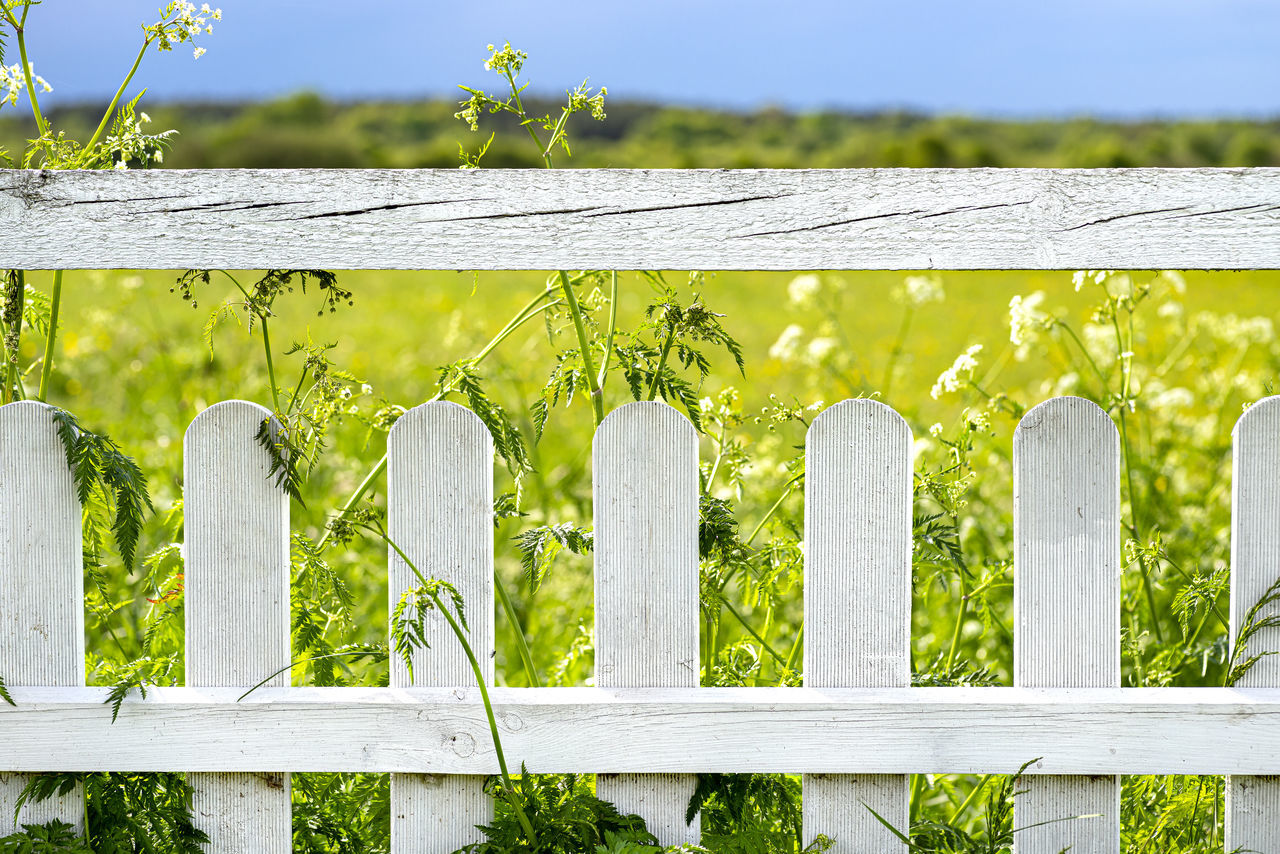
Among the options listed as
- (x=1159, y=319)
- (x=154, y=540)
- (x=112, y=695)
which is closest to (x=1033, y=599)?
(x=112, y=695)

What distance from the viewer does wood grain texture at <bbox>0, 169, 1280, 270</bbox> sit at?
1313mm

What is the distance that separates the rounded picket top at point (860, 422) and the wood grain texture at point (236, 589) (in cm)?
76

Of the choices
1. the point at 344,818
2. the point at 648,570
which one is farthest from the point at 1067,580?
the point at 344,818

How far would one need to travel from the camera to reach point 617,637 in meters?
1.46

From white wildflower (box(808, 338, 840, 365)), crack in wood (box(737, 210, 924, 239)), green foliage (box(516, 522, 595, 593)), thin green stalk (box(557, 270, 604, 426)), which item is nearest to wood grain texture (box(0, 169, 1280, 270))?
crack in wood (box(737, 210, 924, 239))

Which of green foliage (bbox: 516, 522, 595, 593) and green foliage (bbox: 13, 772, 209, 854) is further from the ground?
green foliage (bbox: 516, 522, 595, 593)

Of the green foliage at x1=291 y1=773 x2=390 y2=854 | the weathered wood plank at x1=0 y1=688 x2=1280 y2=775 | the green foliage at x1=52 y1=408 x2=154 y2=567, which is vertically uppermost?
the green foliage at x1=52 y1=408 x2=154 y2=567

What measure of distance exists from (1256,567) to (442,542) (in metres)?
1.14

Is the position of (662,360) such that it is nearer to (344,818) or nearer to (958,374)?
(958,374)

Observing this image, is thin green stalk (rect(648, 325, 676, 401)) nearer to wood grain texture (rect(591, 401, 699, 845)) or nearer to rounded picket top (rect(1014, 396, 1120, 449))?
wood grain texture (rect(591, 401, 699, 845))

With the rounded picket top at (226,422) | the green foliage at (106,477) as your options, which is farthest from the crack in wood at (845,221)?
the green foliage at (106,477)

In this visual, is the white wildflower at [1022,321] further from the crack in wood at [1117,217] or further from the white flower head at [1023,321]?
the crack in wood at [1117,217]

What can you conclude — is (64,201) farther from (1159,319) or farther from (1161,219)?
Answer: (1159,319)

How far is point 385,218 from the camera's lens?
1.32 metres
